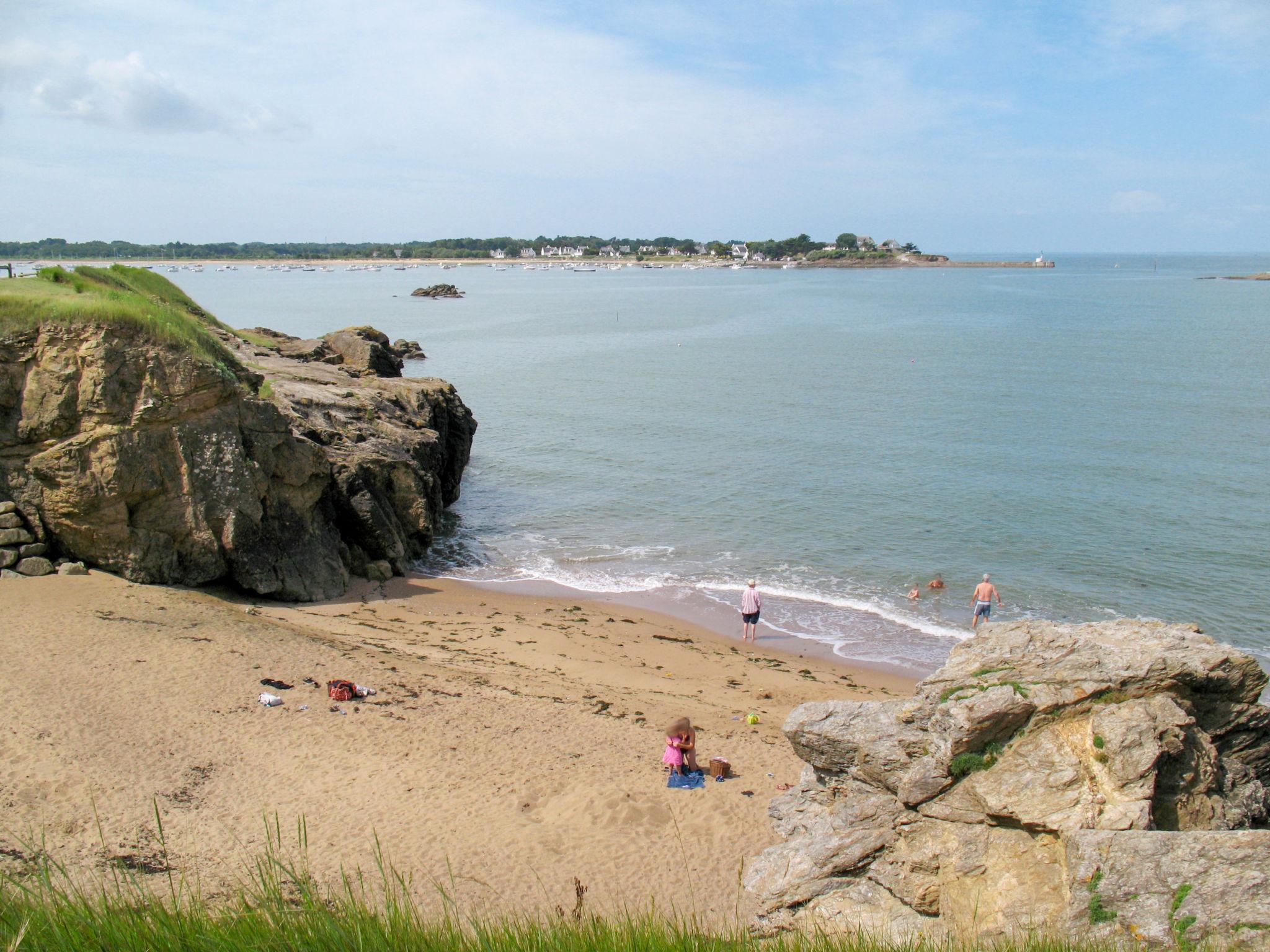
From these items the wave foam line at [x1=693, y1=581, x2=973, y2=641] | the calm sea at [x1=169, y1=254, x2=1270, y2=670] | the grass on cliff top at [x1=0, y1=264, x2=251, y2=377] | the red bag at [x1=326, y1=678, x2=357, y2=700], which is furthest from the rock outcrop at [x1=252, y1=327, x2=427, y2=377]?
the red bag at [x1=326, y1=678, x2=357, y2=700]

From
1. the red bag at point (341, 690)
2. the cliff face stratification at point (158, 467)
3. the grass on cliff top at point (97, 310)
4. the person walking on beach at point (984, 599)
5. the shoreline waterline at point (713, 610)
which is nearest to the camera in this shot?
the red bag at point (341, 690)

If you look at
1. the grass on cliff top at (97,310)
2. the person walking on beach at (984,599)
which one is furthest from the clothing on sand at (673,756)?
the grass on cliff top at (97,310)

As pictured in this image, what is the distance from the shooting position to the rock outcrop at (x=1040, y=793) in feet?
21.1

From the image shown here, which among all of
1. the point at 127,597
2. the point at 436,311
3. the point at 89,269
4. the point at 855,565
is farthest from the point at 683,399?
the point at 436,311

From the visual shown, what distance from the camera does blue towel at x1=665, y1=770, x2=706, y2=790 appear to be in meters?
10.9

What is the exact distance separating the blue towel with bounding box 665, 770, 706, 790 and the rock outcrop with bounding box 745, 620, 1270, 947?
189 cm

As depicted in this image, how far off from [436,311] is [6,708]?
96.0 metres

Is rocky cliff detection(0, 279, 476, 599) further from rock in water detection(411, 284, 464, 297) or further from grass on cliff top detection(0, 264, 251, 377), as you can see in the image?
rock in water detection(411, 284, 464, 297)

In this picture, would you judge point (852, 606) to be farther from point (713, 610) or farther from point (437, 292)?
point (437, 292)

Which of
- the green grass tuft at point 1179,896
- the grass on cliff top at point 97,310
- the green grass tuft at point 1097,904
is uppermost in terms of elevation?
the grass on cliff top at point 97,310

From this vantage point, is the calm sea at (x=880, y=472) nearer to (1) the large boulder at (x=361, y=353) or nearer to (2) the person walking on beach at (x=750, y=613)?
(2) the person walking on beach at (x=750, y=613)

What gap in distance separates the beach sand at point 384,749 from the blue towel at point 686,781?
0.16 meters

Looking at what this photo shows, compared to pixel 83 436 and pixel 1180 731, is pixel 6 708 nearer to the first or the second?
pixel 83 436

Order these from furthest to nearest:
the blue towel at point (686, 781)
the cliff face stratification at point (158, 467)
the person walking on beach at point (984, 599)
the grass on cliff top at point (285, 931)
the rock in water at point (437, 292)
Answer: the rock in water at point (437, 292), the person walking on beach at point (984, 599), the cliff face stratification at point (158, 467), the blue towel at point (686, 781), the grass on cliff top at point (285, 931)
